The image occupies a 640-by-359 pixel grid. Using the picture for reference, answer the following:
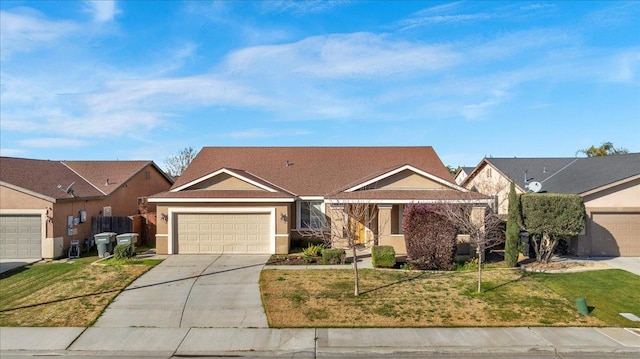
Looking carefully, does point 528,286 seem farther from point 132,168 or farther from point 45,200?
point 132,168

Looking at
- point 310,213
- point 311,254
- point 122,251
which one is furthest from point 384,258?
point 122,251

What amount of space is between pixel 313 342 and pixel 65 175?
64.5 ft

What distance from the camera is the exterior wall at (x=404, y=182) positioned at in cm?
1933

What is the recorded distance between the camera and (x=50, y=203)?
17688 mm

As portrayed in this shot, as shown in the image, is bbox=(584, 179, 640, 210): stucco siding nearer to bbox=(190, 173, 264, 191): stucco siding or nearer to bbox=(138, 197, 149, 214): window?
bbox=(190, 173, 264, 191): stucco siding

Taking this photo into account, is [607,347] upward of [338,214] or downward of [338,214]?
Result: downward

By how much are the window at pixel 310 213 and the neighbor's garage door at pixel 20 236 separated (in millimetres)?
12208

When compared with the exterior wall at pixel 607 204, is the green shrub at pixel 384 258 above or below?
below

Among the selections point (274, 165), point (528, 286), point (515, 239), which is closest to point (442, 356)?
point (528, 286)

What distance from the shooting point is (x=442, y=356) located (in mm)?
8586

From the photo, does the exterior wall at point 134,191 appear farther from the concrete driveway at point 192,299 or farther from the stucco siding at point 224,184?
the concrete driveway at point 192,299

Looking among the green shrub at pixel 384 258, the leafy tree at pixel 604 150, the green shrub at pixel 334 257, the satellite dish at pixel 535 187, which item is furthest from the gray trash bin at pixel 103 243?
the leafy tree at pixel 604 150

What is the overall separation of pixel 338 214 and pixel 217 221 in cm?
573

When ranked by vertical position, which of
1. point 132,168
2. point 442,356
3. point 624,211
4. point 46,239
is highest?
point 132,168
